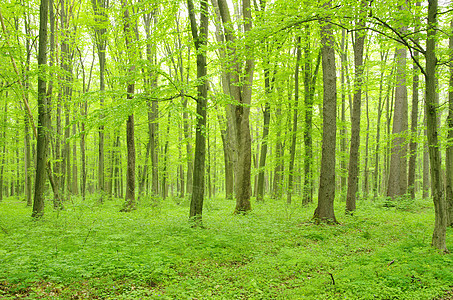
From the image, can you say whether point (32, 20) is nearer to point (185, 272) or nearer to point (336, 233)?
point (185, 272)

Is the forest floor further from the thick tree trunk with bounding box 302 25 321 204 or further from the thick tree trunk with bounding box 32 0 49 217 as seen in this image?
the thick tree trunk with bounding box 302 25 321 204

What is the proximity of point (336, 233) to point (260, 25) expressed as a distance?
602 cm

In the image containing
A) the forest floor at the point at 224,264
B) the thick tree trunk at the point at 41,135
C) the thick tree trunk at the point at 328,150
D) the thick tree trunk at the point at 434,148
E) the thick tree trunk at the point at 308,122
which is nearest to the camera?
→ the forest floor at the point at 224,264

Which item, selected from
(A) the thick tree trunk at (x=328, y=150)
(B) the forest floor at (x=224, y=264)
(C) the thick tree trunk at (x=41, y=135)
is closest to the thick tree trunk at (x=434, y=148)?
(B) the forest floor at (x=224, y=264)

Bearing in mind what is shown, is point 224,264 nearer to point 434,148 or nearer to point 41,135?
point 434,148

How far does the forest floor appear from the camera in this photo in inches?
162

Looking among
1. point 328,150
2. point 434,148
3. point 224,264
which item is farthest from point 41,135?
point 434,148

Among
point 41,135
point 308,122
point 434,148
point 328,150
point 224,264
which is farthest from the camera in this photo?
point 308,122

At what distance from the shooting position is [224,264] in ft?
18.0

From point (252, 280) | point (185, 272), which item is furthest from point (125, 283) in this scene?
point (252, 280)

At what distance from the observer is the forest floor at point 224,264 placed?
411 centimetres

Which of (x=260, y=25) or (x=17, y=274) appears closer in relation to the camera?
(x=17, y=274)

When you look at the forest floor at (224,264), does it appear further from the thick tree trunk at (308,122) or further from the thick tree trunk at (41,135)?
the thick tree trunk at (308,122)

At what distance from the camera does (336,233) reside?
7.48 m
